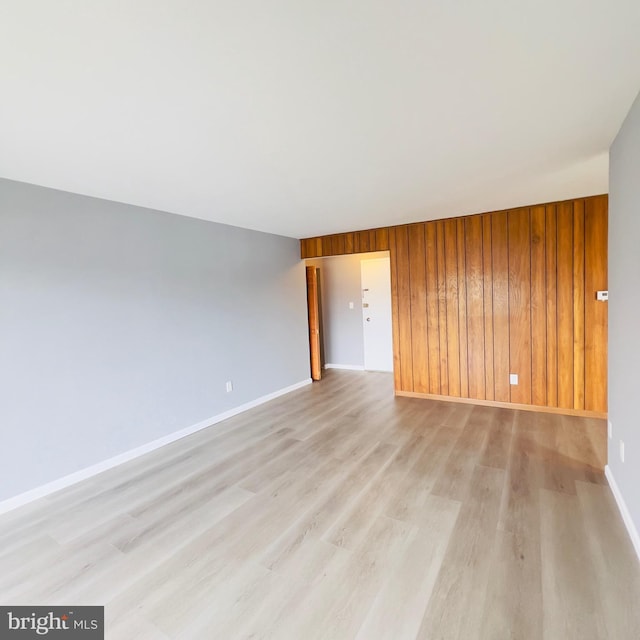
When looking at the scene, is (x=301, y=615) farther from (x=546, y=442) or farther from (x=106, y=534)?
(x=546, y=442)

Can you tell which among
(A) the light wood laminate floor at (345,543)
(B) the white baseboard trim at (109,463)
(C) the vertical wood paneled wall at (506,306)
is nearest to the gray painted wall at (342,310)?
(C) the vertical wood paneled wall at (506,306)

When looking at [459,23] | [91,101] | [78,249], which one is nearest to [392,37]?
[459,23]

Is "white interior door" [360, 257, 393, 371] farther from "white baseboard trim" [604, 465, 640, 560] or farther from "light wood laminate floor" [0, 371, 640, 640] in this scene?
"white baseboard trim" [604, 465, 640, 560]

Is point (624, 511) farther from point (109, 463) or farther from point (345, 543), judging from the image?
point (109, 463)

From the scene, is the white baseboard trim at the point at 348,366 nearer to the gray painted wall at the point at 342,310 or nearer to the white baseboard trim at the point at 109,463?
the gray painted wall at the point at 342,310

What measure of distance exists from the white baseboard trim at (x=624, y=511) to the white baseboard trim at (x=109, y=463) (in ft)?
11.3

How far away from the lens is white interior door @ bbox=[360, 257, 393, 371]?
6.00 metres

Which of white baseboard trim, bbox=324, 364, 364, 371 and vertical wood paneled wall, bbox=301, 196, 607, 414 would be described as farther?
white baseboard trim, bbox=324, 364, 364, 371

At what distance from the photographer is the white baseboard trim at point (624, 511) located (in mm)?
1720

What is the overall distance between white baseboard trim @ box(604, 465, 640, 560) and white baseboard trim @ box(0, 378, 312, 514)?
3441 millimetres

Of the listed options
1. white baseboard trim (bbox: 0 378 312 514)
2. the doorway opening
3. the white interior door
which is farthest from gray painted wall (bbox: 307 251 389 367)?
white baseboard trim (bbox: 0 378 312 514)

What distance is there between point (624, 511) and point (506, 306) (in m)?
2.36

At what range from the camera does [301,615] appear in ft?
4.81

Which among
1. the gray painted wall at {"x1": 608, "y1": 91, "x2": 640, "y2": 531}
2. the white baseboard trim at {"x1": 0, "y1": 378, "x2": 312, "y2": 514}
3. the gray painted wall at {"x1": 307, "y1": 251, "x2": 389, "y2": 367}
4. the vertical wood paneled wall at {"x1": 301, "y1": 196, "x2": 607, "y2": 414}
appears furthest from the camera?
the gray painted wall at {"x1": 307, "y1": 251, "x2": 389, "y2": 367}
